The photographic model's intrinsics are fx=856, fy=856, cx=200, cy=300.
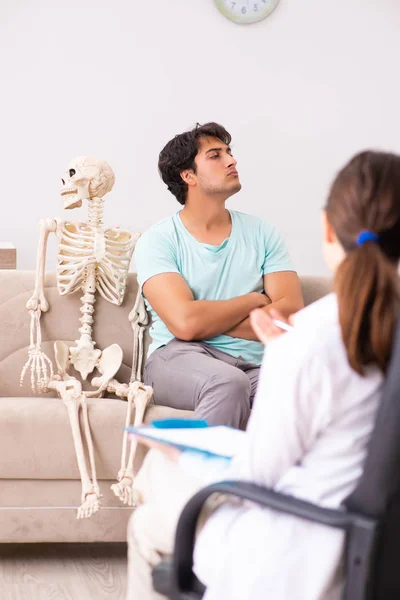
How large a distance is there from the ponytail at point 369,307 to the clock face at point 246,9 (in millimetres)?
3814

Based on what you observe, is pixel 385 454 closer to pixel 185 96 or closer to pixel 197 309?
pixel 197 309

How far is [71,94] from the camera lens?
4602 mm

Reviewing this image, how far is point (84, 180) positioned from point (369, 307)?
1.87m

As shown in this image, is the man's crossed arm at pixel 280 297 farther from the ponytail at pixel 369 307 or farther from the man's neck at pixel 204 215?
the ponytail at pixel 369 307

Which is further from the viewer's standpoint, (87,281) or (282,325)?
(87,281)

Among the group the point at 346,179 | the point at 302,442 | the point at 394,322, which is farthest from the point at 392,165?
the point at 302,442

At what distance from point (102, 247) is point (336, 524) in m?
1.84

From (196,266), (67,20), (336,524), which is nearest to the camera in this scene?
(336,524)

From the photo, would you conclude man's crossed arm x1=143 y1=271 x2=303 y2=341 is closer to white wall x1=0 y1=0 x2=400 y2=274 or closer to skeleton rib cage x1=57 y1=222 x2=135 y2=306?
skeleton rib cage x1=57 y1=222 x2=135 y2=306

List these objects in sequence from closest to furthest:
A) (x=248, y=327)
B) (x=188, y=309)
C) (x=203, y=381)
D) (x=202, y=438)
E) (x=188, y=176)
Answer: (x=202, y=438)
(x=203, y=381)
(x=188, y=309)
(x=248, y=327)
(x=188, y=176)

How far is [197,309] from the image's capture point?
2.57 m

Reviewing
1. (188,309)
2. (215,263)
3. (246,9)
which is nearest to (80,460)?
(188,309)

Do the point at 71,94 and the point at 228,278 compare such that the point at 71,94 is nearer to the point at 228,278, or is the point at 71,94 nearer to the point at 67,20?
the point at 67,20

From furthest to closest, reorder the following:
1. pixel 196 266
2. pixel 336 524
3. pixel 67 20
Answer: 1. pixel 67 20
2. pixel 196 266
3. pixel 336 524
